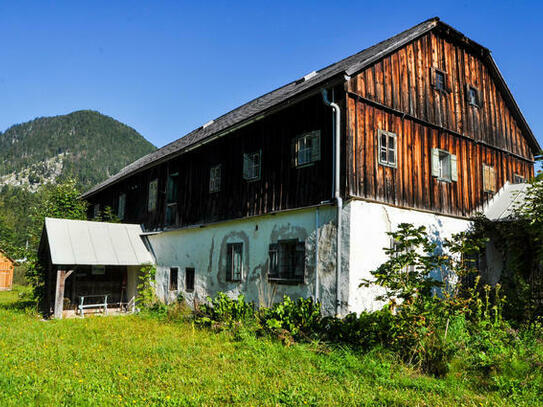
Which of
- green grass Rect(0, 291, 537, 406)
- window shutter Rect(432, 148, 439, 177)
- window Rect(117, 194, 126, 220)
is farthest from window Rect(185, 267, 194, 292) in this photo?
window shutter Rect(432, 148, 439, 177)

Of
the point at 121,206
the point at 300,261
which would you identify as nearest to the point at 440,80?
the point at 300,261

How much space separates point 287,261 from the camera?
437 inches

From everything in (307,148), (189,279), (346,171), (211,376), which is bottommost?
(211,376)

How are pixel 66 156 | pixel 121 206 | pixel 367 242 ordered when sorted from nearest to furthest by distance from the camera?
pixel 367 242
pixel 121 206
pixel 66 156

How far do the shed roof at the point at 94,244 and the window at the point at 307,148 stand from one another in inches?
345

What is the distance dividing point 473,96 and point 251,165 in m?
7.60

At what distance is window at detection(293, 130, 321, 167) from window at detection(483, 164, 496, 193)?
6.30m

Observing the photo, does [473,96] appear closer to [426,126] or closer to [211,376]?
[426,126]

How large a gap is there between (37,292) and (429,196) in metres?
15.2

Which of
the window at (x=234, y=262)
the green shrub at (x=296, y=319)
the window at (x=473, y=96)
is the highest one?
the window at (x=473, y=96)

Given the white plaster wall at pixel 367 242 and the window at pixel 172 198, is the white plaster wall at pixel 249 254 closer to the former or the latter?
the white plaster wall at pixel 367 242

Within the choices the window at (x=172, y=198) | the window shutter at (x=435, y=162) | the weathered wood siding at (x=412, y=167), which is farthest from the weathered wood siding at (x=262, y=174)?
the window shutter at (x=435, y=162)

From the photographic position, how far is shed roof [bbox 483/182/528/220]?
12.7 metres

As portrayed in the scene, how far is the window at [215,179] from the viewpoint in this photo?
47.4 ft
